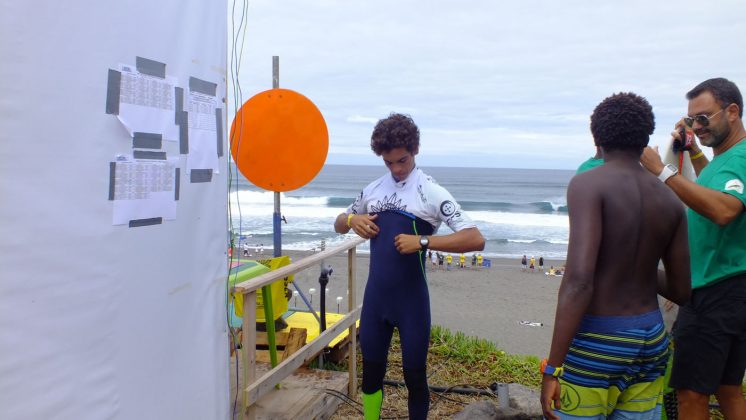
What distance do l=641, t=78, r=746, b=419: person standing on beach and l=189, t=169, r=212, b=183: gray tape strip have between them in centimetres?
217

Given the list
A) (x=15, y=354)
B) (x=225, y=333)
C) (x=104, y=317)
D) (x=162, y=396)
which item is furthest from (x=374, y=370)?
(x=15, y=354)

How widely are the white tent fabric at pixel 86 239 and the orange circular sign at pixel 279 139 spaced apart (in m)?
1.38

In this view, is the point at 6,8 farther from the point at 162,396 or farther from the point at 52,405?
the point at 162,396

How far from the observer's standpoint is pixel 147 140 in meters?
2.12

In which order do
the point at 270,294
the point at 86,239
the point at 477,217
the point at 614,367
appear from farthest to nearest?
the point at 477,217
the point at 270,294
the point at 614,367
the point at 86,239

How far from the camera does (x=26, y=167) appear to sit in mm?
1685

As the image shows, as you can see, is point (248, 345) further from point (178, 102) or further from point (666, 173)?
point (666, 173)

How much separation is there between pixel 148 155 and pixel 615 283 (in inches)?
73.2

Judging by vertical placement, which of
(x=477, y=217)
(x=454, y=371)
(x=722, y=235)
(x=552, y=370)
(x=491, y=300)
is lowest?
(x=491, y=300)

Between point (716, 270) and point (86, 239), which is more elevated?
point (86, 239)

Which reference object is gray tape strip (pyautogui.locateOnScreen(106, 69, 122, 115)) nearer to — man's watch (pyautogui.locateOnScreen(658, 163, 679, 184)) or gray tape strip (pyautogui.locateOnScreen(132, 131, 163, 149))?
gray tape strip (pyautogui.locateOnScreen(132, 131, 163, 149))

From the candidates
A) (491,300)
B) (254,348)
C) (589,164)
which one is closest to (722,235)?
(589,164)

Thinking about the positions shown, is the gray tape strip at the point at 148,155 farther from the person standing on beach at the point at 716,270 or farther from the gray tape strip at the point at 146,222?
the person standing on beach at the point at 716,270

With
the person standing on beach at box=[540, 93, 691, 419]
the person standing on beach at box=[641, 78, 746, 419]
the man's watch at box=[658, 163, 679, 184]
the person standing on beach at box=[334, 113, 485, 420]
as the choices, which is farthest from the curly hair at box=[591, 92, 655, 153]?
the person standing on beach at box=[334, 113, 485, 420]
